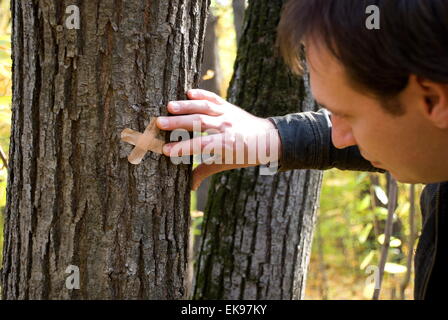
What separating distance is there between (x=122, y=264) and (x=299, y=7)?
0.90 meters

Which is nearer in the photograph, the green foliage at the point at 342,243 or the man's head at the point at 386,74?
the man's head at the point at 386,74

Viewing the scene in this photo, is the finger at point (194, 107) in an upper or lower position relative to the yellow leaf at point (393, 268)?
upper

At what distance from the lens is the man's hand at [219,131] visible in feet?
5.51

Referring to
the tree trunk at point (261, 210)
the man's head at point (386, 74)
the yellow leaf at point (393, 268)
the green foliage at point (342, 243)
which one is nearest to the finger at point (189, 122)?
the man's head at point (386, 74)

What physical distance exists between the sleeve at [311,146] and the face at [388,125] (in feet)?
1.47

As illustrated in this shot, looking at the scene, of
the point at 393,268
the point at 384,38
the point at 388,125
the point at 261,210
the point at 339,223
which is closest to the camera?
the point at 384,38

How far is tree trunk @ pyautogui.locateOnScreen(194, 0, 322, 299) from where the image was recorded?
3.02 metres

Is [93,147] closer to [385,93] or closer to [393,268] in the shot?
[385,93]

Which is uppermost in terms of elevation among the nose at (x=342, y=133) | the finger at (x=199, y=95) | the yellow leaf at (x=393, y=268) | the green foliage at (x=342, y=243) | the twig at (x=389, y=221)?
the finger at (x=199, y=95)

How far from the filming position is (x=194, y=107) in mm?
1713

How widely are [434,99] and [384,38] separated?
20cm

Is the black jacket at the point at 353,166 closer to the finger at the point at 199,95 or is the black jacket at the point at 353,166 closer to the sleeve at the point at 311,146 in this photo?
the sleeve at the point at 311,146

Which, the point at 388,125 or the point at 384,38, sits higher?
the point at 384,38

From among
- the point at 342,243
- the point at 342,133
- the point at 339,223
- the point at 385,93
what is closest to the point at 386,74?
the point at 385,93
